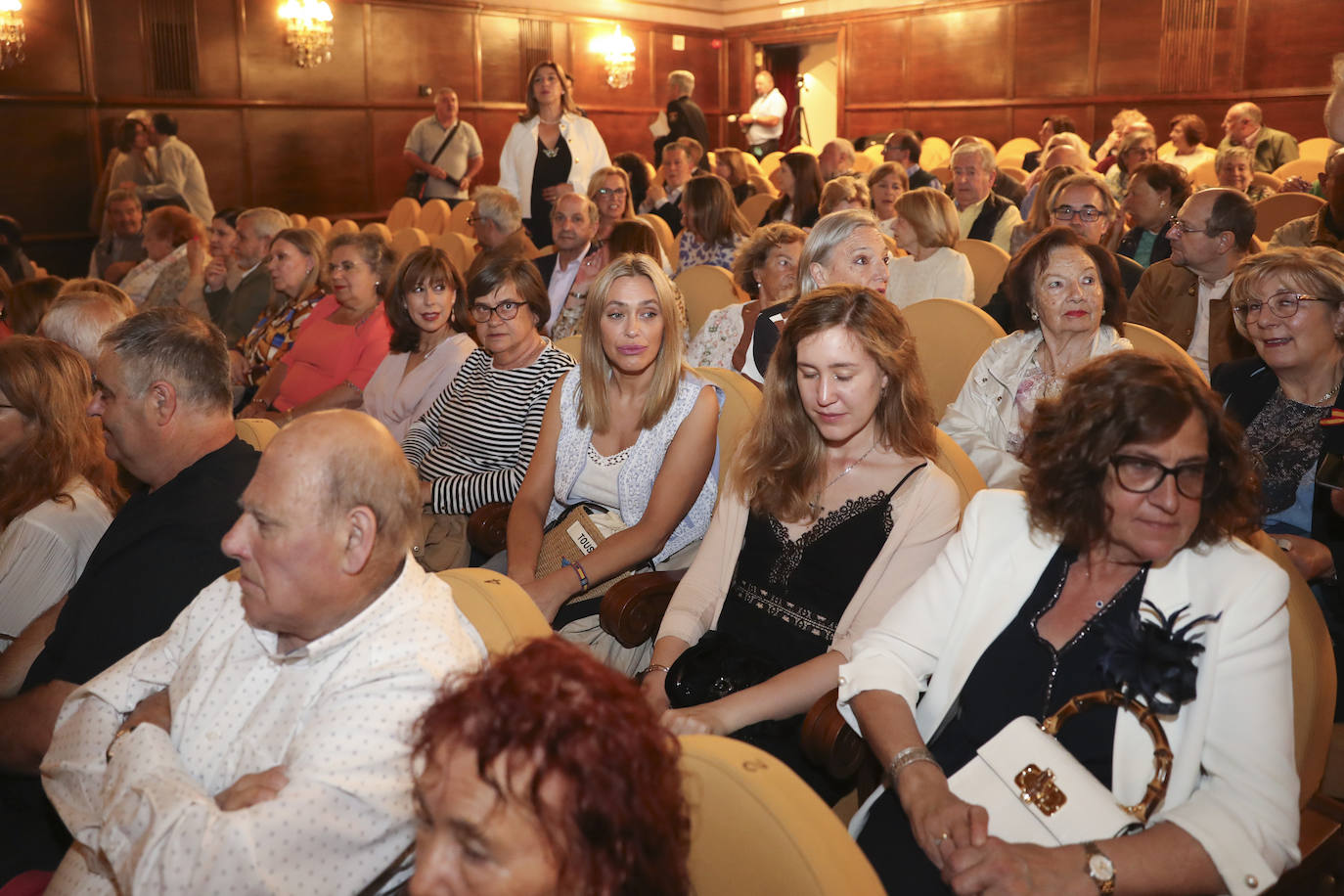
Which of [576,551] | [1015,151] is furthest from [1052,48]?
[576,551]

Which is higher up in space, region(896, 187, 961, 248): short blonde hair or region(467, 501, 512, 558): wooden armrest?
region(896, 187, 961, 248): short blonde hair

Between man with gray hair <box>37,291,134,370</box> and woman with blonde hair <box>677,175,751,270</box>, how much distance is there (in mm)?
3286

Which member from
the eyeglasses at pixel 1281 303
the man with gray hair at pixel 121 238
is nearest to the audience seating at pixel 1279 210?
the eyeglasses at pixel 1281 303

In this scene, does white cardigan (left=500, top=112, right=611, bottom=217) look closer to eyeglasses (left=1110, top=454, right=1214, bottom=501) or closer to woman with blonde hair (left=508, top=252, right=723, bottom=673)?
woman with blonde hair (left=508, top=252, right=723, bottom=673)

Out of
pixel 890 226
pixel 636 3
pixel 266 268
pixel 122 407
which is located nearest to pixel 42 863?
pixel 122 407

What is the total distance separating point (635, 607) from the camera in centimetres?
239

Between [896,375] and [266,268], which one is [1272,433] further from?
[266,268]

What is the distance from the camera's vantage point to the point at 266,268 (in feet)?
18.9

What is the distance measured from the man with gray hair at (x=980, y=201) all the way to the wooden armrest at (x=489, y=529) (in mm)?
4324

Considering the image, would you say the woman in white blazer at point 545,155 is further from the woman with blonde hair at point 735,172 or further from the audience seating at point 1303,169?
the audience seating at point 1303,169

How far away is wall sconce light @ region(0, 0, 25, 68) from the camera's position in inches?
341

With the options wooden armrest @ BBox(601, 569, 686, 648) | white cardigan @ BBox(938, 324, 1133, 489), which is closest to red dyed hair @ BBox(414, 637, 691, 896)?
wooden armrest @ BBox(601, 569, 686, 648)

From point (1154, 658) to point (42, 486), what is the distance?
7.20ft

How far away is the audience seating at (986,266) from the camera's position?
5055 millimetres
